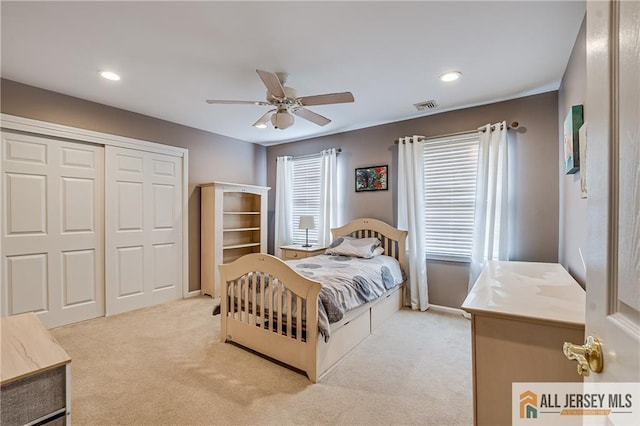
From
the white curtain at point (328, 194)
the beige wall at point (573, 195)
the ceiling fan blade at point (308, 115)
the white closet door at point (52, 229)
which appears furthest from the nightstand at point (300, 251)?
the beige wall at point (573, 195)

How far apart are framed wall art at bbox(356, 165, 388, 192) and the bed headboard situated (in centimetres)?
47

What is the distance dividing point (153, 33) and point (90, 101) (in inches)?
75.9

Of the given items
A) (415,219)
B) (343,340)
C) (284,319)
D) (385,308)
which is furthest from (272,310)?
(415,219)

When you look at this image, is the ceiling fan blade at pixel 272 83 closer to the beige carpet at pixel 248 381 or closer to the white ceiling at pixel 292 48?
the white ceiling at pixel 292 48

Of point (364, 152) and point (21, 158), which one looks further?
point (364, 152)

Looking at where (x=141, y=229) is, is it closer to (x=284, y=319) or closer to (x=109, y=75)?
(x=109, y=75)

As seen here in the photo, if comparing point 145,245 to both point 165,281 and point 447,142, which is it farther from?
point 447,142

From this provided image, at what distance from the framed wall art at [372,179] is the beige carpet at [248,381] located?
1.94 m

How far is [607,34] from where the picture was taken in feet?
2.01

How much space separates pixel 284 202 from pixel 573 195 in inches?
154

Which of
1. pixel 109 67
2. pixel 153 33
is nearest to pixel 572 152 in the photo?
pixel 153 33

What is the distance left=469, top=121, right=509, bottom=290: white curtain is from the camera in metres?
3.23

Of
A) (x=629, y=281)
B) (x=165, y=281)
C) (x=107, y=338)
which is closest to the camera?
(x=629, y=281)

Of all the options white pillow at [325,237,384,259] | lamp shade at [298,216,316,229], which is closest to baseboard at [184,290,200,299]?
lamp shade at [298,216,316,229]
